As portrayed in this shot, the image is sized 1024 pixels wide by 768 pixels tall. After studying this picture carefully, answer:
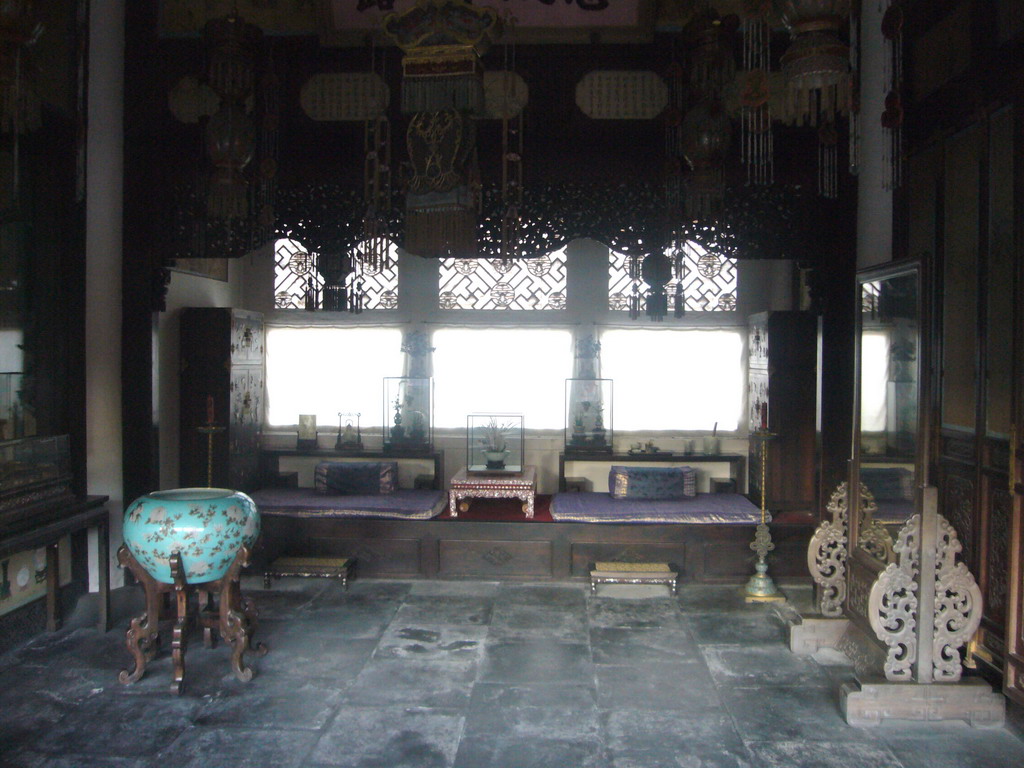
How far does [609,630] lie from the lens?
533 centimetres

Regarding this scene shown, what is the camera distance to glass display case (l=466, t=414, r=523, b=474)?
7.48m

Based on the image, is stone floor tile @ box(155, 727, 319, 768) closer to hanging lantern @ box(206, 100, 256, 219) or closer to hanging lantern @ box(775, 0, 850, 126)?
hanging lantern @ box(206, 100, 256, 219)

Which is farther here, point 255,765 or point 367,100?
point 367,100

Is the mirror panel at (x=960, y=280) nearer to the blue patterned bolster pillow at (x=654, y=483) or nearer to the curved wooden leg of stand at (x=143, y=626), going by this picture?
the blue patterned bolster pillow at (x=654, y=483)

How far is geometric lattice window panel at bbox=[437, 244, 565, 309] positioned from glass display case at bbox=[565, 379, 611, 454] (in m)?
0.74

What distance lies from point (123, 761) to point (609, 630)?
278 centimetres

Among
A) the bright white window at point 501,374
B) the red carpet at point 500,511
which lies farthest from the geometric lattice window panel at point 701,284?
the red carpet at point 500,511

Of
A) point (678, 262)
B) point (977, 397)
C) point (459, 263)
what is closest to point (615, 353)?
point (459, 263)

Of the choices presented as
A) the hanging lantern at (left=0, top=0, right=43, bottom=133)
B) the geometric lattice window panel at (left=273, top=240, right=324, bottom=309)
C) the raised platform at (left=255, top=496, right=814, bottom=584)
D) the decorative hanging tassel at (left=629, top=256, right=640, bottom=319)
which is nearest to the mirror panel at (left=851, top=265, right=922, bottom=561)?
the raised platform at (left=255, top=496, right=814, bottom=584)

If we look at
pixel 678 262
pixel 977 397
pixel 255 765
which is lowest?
pixel 255 765

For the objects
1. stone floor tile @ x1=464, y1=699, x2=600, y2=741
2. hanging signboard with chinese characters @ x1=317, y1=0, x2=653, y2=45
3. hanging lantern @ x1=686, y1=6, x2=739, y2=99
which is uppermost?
hanging signboard with chinese characters @ x1=317, y1=0, x2=653, y2=45

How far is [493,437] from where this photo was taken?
24.5 feet

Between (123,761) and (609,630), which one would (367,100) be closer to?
(609,630)

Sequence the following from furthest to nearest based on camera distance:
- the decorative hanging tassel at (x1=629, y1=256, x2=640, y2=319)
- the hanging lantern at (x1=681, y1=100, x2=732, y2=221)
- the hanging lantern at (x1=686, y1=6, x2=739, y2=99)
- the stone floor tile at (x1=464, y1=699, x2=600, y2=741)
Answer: the decorative hanging tassel at (x1=629, y1=256, x2=640, y2=319) < the hanging lantern at (x1=681, y1=100, x2=732, y2=221) < the hanging lantern at (x1=686, y1=6, x2=739, y2=99) < the stone floor tile at (x1=464, y1=699, x2=600, y2=741)
